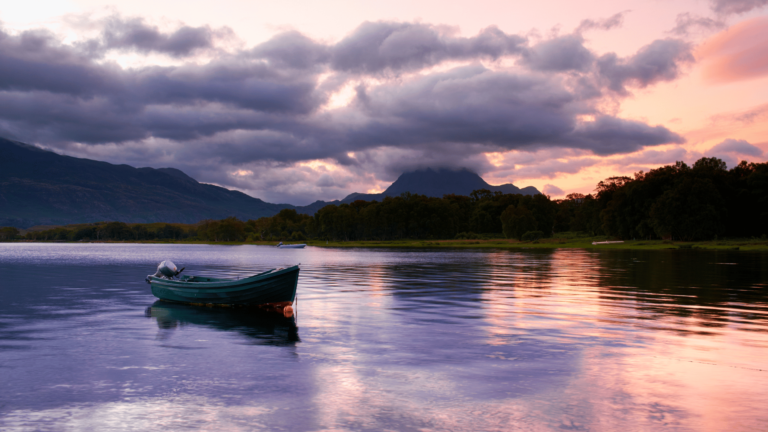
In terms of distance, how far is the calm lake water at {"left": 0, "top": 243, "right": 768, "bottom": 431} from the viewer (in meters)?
10.8

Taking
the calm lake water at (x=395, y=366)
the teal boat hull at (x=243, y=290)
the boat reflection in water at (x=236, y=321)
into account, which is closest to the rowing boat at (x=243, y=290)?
the teal boat hull at (x=243, y=290)

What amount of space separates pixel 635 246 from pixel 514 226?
179ft

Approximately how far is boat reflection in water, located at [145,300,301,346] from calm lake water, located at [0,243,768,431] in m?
0.15

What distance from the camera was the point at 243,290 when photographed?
27.3m

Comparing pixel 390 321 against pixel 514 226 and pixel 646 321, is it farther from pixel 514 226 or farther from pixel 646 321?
pixel 514 226

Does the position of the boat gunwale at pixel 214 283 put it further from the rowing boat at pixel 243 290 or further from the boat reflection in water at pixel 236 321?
the boat reflection in water at pixel 236 321

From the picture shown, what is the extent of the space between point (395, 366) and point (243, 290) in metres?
14.5

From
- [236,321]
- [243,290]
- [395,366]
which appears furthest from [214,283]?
[395,366]

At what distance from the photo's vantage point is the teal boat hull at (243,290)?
86.6 ft

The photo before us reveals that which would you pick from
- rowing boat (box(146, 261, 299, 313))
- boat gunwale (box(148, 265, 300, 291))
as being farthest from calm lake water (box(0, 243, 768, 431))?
boat gunwale (box(148, 265, 300, 291))

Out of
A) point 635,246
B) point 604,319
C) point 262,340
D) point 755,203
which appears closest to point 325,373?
point 262,340

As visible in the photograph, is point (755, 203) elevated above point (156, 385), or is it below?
above

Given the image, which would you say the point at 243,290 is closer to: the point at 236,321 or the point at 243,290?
the point at 243,290

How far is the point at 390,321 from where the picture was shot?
2383 cm
